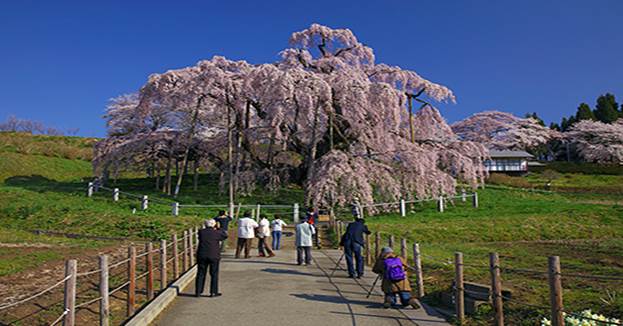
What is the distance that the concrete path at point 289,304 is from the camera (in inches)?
292

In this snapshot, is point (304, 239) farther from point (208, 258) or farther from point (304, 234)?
point (208, 258)

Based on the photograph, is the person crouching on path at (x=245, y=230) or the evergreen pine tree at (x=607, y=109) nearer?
the person crouching on path at (x=245, y=230)

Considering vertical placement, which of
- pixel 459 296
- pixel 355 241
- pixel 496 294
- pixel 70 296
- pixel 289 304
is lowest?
pixel 289 304

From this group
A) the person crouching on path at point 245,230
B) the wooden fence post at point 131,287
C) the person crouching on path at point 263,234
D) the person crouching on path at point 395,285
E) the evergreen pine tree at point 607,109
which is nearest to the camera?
the wooden fence post at point 131,287

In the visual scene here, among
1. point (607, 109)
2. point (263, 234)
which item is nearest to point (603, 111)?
point (607, 109)

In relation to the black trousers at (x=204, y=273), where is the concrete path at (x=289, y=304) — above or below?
below

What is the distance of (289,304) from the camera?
28.1ft

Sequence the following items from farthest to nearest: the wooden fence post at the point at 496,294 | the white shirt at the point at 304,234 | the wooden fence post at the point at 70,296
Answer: the white shirt at the point at 304,234 → the wooden fence post at the point at 496,294 → the wooden fence post at the point at 70,296

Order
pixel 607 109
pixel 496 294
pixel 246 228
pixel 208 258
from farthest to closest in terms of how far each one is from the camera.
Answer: pixel 607 109
pixel 246 228
pixel 208 258
pixel 496 294

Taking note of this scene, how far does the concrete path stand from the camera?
742cm

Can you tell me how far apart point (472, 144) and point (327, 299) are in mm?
22215

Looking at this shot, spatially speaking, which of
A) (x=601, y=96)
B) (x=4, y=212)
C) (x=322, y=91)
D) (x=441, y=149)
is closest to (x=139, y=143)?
(x=4, y=212)

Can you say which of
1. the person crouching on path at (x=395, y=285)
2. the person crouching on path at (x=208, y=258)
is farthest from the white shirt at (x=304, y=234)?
the person crouching on path at (x=395, y=285)

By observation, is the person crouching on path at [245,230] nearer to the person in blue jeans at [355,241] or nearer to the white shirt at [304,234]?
the white shirt at [304,234]
